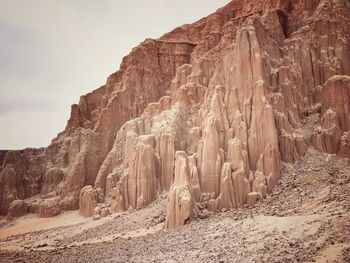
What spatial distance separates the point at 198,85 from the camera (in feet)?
166

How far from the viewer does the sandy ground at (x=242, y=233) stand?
2305 centimetres

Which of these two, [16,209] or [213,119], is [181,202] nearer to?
[213,119]

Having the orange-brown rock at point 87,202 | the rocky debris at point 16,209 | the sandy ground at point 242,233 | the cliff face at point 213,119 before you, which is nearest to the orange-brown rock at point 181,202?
the cliff face at point 213,119

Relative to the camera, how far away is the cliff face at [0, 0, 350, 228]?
126 ft

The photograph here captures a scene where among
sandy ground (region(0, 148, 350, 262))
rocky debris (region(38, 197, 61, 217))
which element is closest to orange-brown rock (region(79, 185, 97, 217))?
sandy ground (region(0, 148, 350, 262))

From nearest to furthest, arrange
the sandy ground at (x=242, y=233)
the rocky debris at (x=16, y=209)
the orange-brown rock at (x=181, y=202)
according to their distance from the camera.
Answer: the sandy ground at (x=242, y=233), the orange-brown rock at (x=181, y=202), the rocky debris at (x=16, y=209)

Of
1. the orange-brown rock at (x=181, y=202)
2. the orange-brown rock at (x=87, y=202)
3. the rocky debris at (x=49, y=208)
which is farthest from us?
the rocky debris at (x=49, y=208)

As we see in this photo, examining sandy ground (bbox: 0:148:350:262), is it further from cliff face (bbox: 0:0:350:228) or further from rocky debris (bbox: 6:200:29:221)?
rocky debris (bbox: 6:200:29:221)

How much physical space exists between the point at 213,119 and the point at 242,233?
50.7ft

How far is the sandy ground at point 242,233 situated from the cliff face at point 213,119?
94.8 inches

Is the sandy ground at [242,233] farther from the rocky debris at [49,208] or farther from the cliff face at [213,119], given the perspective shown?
the rocky debris at [49,208]

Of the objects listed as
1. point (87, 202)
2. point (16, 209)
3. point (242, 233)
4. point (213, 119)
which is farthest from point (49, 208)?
point (242, 233)

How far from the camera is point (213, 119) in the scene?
135 feet

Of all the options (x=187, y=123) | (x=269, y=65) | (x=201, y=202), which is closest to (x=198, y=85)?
(x=187, y=123)
